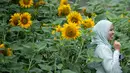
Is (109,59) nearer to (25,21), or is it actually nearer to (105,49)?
(105,49)

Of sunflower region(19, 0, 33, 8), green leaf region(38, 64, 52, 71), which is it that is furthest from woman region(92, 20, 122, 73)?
sunflower region(19, 0, 33, 8)

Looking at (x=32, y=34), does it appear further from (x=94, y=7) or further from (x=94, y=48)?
(x=94, y=7)

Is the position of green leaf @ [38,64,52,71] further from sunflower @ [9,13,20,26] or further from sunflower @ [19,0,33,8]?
sunflower @ [19,0,33,8]

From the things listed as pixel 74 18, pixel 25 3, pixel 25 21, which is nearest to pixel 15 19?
pixel 25 21

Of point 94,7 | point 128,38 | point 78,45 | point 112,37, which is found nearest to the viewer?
point 78,45

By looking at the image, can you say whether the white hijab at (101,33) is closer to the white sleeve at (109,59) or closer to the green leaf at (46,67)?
the white sleeve at (109,59)

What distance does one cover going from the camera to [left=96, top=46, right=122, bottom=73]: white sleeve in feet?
8.69

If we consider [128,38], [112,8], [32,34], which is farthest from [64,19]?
[112,8]

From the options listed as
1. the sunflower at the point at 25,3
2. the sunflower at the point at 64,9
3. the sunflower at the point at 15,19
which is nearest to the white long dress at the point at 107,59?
the sunflower at the point at 64,9

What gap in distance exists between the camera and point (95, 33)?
2738 millimetres

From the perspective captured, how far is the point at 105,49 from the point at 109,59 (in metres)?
0.09

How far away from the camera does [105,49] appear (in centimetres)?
271

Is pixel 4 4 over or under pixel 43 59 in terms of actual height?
over

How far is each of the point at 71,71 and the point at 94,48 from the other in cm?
43
